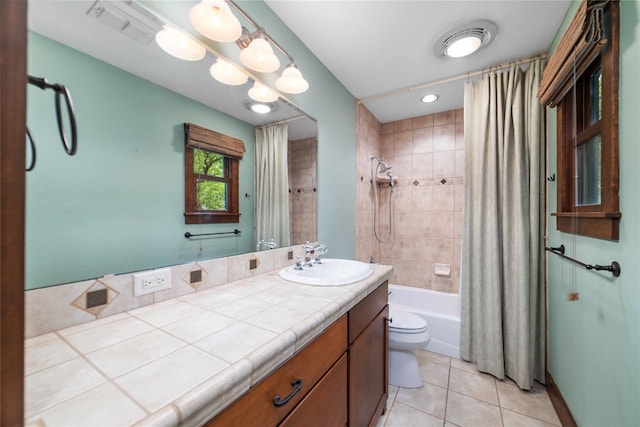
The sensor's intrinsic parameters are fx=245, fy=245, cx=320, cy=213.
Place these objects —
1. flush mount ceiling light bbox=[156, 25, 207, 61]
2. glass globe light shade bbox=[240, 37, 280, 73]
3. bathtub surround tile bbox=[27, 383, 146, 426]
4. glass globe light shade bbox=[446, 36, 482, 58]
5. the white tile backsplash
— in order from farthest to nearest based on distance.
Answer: glass globe light shade bbox=[446, 36, 482, 58] → glass globe light shade bbox=[240, 37, 280, 73] → flush mount ceiling light bbox=[156, 25, 207, 61] → the white tile backsplash → bathtub surround tile bbox=[27, 383, 146, 426]

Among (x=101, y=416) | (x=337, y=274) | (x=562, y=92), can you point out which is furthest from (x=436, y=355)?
(x=101, y=416)

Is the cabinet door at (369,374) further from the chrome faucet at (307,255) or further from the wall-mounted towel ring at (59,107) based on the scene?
the wall-mounted towel ring at (59,107)

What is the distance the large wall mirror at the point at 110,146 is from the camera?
699 mm

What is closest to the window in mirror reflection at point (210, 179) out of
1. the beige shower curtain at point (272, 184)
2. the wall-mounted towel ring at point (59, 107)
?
the beige shower curtain at point (272, 184)

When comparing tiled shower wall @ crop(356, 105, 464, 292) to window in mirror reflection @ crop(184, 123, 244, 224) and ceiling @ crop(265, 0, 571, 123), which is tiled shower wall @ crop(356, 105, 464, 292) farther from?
window in mirror reflection @ crop(184, 123, 244, 224)

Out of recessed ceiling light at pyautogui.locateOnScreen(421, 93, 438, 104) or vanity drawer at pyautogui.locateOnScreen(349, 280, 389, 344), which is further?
recessed ceiling light at pyautogui.locateOnScreen(421, 93, 438, 104)

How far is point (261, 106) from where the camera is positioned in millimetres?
1437

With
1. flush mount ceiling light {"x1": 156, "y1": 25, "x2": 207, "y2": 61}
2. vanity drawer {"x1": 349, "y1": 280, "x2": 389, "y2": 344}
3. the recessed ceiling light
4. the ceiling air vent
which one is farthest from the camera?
the recessed ceiling light

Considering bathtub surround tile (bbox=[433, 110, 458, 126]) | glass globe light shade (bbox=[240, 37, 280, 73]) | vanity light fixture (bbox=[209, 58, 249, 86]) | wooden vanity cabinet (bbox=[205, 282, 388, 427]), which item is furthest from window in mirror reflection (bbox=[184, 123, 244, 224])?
bathtub surround tile (bbox=[433, 110, 458, 126])

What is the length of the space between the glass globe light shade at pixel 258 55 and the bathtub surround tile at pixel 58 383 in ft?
4.21

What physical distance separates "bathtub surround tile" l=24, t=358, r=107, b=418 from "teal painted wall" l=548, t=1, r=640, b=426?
1576mm

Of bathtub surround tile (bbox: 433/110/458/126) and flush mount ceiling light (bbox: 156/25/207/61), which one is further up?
bathtub surround tile (bbox: 433/110/458/126)

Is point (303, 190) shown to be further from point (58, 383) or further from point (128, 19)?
point (58, 383)

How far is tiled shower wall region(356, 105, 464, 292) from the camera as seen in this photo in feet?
8.88
